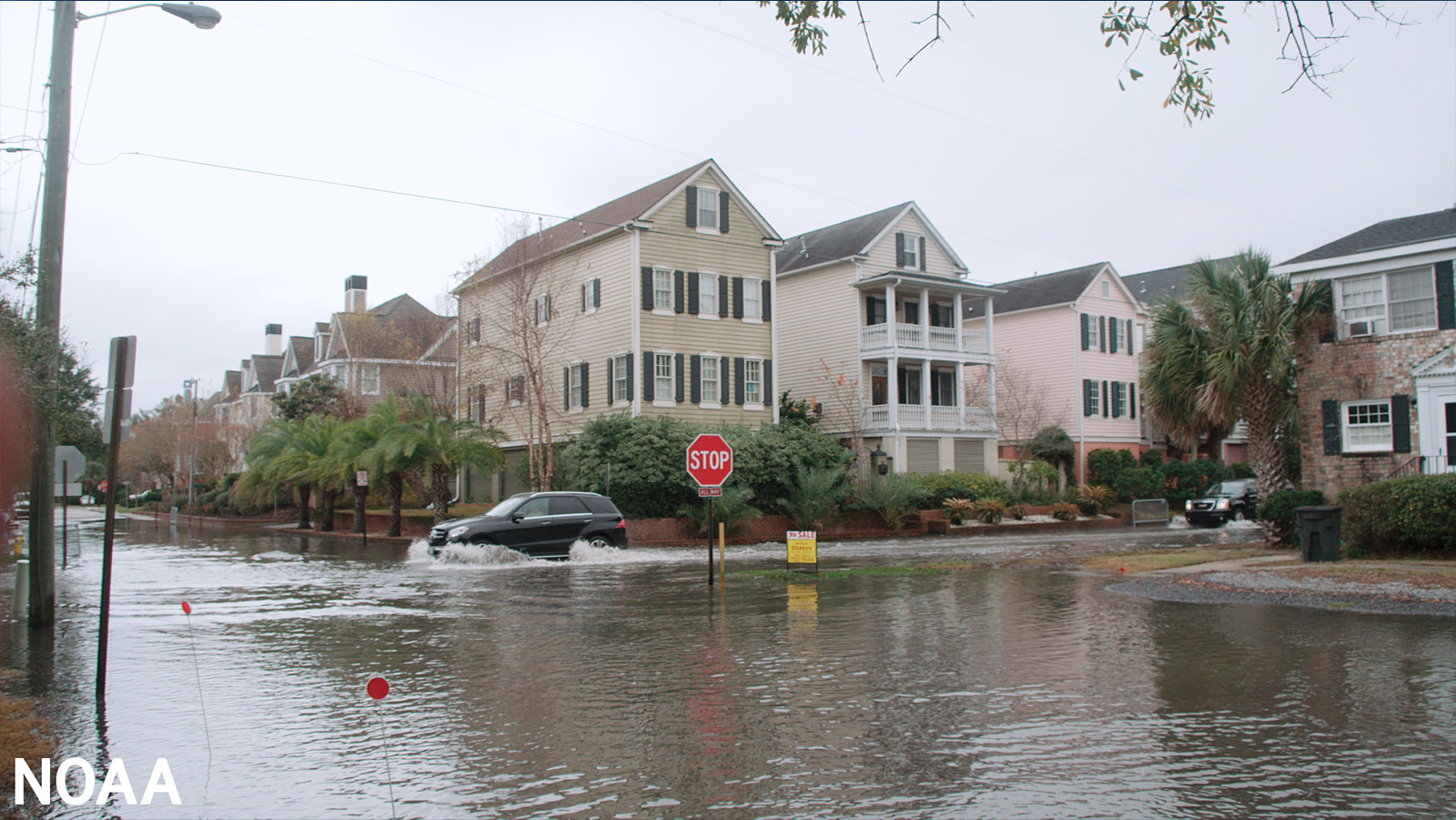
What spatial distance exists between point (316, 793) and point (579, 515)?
60.3 ft

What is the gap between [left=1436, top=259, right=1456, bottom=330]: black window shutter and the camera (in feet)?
76.5

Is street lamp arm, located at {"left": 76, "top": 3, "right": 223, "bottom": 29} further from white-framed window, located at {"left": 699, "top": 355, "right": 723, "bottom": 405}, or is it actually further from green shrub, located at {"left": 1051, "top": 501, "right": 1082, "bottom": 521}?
green shrub, located at {"left": 1051, "top": 501, "right": 1082, "bottom": 521}

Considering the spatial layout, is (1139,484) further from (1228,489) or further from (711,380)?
(711,380)

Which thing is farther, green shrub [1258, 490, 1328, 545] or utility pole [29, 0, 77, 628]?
green shrub [1258, 490, 1328, 545]

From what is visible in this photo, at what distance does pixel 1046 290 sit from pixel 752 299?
1822cm

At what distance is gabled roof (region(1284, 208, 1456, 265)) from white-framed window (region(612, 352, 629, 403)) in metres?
20.0

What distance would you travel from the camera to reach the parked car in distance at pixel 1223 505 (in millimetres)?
35031

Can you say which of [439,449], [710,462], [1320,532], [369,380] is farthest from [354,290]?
[1320,532]

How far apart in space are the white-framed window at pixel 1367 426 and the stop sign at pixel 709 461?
53.8 feet

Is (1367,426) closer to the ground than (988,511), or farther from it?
farther from it

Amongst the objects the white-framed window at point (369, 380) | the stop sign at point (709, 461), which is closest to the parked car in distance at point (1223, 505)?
the stop sign at point (709, 461)

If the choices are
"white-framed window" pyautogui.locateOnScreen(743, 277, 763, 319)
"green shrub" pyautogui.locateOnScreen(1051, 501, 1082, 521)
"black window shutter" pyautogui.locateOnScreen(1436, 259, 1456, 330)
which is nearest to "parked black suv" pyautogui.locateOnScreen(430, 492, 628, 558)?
"white-framed window" pyautogui.locateOnScreen(743, 277, 763, 319)

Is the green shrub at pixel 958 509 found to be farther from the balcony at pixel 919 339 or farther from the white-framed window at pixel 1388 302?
the white-framed window at pixel 1388 302

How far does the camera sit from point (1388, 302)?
24.3 metres
